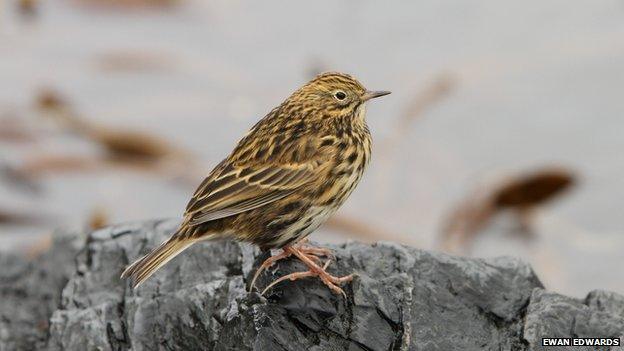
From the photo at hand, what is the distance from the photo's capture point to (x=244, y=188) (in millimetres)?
7637

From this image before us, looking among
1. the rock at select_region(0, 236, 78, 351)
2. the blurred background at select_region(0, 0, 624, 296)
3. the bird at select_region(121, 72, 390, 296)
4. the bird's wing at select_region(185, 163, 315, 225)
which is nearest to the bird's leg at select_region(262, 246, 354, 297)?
the bird at select_region(121, 72, 390, 296)

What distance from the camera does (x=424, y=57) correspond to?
12852 millimetres

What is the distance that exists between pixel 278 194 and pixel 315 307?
733mm

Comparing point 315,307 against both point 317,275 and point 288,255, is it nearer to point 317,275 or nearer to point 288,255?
point 317,275

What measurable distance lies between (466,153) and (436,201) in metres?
0.70

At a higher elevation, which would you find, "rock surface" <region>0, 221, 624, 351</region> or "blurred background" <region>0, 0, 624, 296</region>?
"blurred background" <region>0, 0, 624, 296</region>

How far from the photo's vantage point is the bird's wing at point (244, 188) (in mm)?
7520

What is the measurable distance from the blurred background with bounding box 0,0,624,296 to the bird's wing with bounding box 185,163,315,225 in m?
2.90

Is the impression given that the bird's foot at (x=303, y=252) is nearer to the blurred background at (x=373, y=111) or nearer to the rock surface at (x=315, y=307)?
the rock surface at (x=315, y=307)

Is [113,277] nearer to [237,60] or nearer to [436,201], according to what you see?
[436,201]

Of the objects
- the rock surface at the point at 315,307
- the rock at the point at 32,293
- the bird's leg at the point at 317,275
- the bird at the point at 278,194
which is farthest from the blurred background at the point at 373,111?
the bird's leg at the point at 317,275

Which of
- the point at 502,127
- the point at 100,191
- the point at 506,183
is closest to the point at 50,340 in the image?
the point at 100,191

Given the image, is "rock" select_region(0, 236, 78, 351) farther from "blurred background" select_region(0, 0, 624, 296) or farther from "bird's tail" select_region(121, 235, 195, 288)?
"blurred background" select_region(0, 0, 624, 296)

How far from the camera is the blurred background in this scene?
11.0 m
